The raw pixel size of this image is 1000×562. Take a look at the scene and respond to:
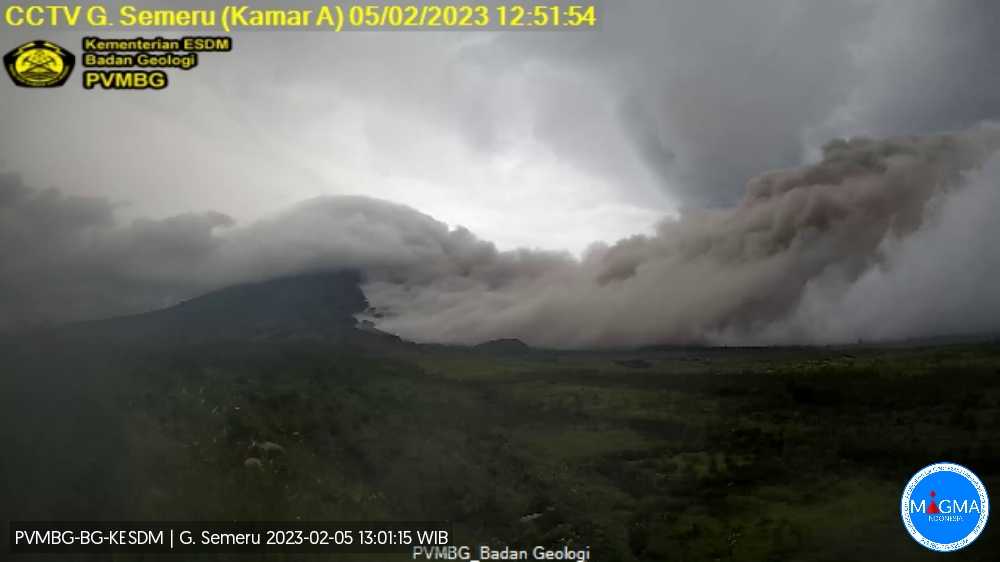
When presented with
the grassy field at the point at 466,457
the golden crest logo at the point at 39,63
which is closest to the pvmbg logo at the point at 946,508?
the grassy field at the point at 466,457

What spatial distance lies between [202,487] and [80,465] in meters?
3.19

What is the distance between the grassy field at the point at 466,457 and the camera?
1820 cm

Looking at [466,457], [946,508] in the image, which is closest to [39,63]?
[466,457]

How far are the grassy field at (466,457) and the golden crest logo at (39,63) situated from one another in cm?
966

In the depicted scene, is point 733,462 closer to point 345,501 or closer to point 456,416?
point 456,416

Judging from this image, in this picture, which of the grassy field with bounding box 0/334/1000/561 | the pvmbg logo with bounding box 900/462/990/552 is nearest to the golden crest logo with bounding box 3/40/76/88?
the grassy field with bounding box 0/334/1000/561

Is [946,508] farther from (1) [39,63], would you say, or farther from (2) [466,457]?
(1) [39,63]

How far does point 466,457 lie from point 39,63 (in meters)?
20.8

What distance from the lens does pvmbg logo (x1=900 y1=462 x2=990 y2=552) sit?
20172 millimetres

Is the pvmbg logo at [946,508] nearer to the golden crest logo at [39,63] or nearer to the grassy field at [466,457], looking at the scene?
the grassy field at [466,457]

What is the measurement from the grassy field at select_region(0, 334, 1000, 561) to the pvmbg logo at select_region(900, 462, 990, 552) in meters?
0.67

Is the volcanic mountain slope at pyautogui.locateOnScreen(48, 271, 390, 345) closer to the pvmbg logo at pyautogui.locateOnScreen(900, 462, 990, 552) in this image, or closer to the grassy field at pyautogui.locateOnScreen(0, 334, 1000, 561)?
the grassy field at pyautogui.locateOnScreen(0, 334, 1000, 561)

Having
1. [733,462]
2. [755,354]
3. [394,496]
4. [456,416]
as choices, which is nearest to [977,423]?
[733,462]

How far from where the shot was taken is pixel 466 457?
84.3 ft
